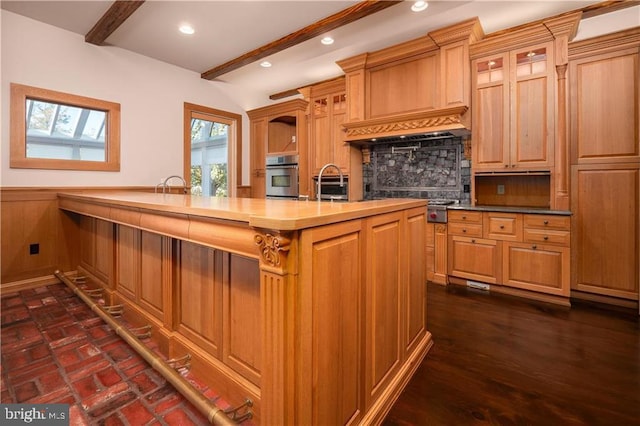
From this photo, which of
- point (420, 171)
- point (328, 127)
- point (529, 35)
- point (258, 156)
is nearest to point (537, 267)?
point (420, 171)

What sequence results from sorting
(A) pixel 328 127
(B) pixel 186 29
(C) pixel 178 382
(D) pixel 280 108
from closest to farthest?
(C) pixel 178 382
(B) pixel 186 29
(A) pixel 328 127
(D) pixel 280 108

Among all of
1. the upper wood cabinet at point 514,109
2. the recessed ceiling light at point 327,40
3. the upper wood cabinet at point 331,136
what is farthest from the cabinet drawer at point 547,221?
the recessed ceiling light at point 327,40

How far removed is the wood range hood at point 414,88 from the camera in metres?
3.27

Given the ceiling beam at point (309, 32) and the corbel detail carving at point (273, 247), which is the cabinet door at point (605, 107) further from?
the corbel detail carving at point (273, 247)

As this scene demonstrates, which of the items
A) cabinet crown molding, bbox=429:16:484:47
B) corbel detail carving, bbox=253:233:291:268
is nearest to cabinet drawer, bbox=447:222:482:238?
cabinet crown molding, bbox=429:16:484:47

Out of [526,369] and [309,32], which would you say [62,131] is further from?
[526,369]

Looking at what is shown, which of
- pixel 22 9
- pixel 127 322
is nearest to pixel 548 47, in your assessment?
pixel 127 322

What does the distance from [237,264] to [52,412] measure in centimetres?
Answer: 112

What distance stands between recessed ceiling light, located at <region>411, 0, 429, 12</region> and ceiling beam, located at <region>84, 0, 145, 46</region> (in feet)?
8.21

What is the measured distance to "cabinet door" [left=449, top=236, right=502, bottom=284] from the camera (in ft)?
10.3

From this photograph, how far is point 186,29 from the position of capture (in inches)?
134

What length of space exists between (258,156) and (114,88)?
2.28 metres

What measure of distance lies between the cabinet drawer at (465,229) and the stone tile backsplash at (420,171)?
54 cm

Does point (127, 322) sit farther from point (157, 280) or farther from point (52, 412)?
point (52, 412)
